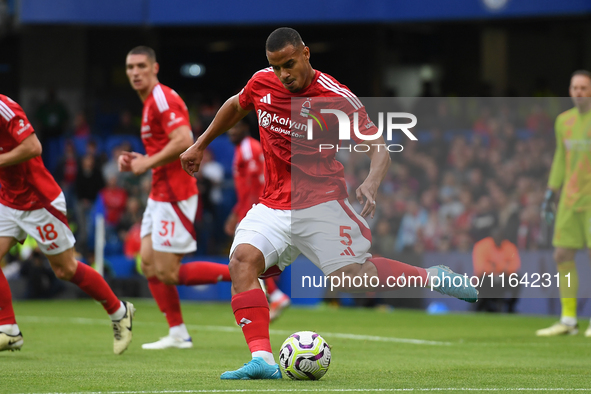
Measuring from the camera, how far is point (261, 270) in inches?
215

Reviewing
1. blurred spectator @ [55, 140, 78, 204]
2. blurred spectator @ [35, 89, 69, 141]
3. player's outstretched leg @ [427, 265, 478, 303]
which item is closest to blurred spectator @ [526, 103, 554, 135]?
blurred spectator @ [55, 140, 78, 204]

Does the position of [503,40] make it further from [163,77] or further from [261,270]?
[261,270]

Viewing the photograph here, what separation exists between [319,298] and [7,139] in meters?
8.49

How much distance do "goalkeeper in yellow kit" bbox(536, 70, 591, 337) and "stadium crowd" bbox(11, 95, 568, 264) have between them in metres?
3.48

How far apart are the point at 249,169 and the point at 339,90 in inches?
227

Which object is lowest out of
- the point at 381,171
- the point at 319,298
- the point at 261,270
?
the point at 319,298

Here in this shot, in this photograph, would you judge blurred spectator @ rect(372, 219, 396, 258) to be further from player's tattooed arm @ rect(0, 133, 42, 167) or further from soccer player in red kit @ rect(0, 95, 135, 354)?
player's tattooed arm @ rect(0, 133, 42, 167)

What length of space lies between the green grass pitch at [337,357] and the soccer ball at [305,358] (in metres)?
0.10

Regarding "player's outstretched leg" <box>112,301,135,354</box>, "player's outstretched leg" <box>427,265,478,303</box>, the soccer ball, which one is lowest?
"player's outstretched leg" <box>112,301,135,354</box>

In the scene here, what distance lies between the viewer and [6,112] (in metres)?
6.80

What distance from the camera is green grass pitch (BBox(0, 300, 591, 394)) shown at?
509 centimetres

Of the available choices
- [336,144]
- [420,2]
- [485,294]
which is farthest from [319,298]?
[336,144]

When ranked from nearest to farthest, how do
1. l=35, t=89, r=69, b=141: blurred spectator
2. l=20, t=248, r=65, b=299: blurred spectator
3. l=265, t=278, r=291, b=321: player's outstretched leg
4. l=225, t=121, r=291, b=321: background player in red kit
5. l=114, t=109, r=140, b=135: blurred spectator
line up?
l=265, t=278, r=291, b=321: player's outstretched leg < l=225, t=121, r=291, b=321: background player in red kit < l=20, t=248, r=65, b=299: blurred spectator < l=35, t=89, r=69, b=141: blurred spectator < l=114, t=109, r=140, b=135: blurred spectator

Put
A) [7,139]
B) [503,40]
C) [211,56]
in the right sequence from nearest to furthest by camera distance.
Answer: [7,139] → [503,40] → [211,56]
